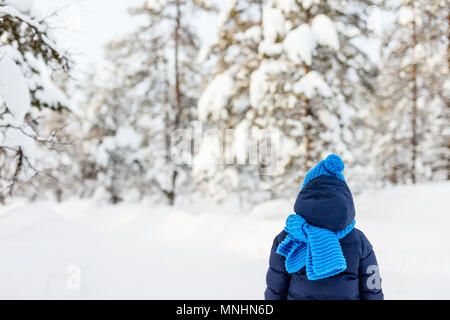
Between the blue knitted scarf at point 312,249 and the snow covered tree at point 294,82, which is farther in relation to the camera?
the snow covered tree at point 294,82

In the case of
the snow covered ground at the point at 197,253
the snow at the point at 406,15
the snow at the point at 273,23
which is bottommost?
the snow covered ground at the point at 197,253

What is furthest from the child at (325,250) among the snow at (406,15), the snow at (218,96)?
the snow at (406,15)

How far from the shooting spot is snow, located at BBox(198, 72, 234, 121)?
38.3 ft

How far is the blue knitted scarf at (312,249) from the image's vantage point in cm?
221

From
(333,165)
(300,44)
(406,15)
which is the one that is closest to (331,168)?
(333,165)

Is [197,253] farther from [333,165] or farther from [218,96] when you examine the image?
[333,165]

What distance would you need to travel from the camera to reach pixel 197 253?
29.1 ft

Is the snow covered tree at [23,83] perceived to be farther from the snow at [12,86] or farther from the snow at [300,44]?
the snow at [300,44]

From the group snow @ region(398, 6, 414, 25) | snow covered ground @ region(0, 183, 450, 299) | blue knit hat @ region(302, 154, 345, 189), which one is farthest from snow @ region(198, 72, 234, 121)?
blue knit hat @ region(302, 154, 345, 189)

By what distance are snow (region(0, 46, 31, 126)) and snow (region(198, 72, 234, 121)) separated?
7.27 metres

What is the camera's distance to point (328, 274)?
7.36 ft

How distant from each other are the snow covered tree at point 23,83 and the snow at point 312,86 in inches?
251
